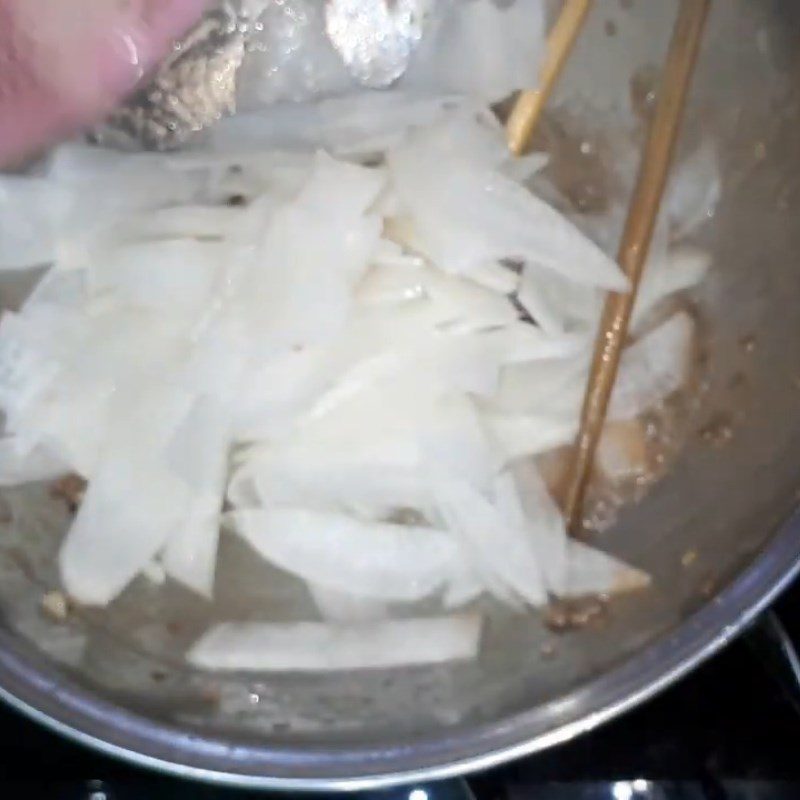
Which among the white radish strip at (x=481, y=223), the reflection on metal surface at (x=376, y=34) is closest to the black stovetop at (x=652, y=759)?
the white radish strip at (x=481, y=223)

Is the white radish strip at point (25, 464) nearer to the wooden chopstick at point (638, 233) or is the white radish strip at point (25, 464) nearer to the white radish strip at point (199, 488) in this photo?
the white radish strip at point (199, 488)

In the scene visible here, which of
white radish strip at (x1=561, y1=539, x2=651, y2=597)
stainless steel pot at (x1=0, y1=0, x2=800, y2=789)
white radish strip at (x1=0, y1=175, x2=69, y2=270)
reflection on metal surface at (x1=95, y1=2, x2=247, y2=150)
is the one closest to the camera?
stainless steel pot at (x1=0, y1=0, x2=800, y2=789)

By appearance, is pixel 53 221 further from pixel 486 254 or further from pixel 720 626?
pixel 720 626

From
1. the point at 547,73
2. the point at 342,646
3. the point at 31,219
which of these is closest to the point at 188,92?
the point at 31,219

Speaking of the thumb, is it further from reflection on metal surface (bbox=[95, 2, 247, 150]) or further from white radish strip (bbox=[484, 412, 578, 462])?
white radish strip (bbox=[484, 412, 578, 462])

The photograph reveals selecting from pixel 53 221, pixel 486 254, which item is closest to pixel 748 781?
pixel 486 254

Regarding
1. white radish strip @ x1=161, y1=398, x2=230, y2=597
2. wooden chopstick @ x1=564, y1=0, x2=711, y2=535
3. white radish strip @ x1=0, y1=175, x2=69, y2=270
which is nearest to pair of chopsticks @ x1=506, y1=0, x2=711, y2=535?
wooden chopstick @ x1=564, y1=0, x2=711, y2=535

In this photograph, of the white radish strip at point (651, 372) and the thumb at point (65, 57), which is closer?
the white radish strip at point (651, 372)
